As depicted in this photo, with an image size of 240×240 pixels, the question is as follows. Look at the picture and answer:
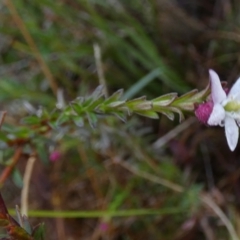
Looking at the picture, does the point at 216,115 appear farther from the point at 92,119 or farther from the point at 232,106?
the point at 92,119

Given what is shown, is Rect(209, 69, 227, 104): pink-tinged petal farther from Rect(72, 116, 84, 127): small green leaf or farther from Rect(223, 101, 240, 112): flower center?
Rect(72, 116, 84, 127): small green leaf

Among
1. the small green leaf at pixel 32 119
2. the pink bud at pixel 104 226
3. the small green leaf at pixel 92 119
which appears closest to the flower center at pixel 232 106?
the small green leaf at pixel 92 119

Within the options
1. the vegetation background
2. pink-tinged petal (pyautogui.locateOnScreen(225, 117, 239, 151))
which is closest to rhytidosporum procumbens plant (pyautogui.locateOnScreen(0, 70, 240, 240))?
pink-tinged petal (pyautogui.locateOnScreen(225, 117, 239, 151))

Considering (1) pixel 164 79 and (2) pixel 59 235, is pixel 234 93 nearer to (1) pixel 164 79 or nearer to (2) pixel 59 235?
(1) pixel 164 79

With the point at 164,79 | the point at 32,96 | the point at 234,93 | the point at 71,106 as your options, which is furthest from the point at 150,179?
the point at 234,93

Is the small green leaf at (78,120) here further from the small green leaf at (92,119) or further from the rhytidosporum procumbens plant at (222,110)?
the rhytidosporum procumbens plant at (222,110)

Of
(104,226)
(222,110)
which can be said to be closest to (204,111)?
(222,110)
